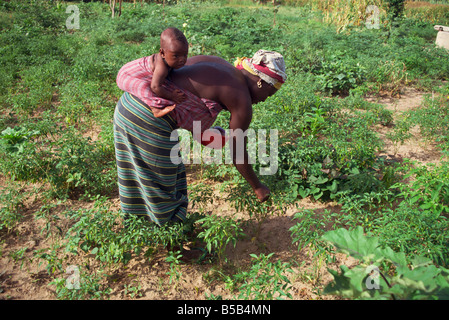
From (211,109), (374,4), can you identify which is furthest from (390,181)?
(374,4)

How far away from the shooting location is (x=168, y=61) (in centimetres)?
226

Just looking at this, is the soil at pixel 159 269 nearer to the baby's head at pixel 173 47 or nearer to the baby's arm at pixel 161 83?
the baby's arm at pixel 161 83

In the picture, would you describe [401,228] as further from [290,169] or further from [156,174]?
[156,174]

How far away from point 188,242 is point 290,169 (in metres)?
1.16

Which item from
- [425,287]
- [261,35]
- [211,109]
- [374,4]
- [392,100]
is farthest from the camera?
[374,4]

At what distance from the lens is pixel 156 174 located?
2562mm

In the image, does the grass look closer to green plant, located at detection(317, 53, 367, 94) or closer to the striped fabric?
green plant, located at detection(317, 53, 367, 94)

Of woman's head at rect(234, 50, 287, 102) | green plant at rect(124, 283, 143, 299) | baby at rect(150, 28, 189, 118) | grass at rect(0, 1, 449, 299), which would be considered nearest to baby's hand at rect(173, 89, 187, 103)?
baby at rect(150, 28, 189, 118)

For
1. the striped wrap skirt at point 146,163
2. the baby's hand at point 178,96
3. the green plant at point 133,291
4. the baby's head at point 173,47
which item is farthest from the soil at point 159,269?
the baby's head at point 173,47

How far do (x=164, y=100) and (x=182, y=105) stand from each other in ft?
0.40

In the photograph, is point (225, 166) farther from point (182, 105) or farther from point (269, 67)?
point (269, 67)

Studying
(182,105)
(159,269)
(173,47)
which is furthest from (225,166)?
(173,47)

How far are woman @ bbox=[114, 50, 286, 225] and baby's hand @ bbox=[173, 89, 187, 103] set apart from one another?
0.03 meters

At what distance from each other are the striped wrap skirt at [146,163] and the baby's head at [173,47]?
34 cm
